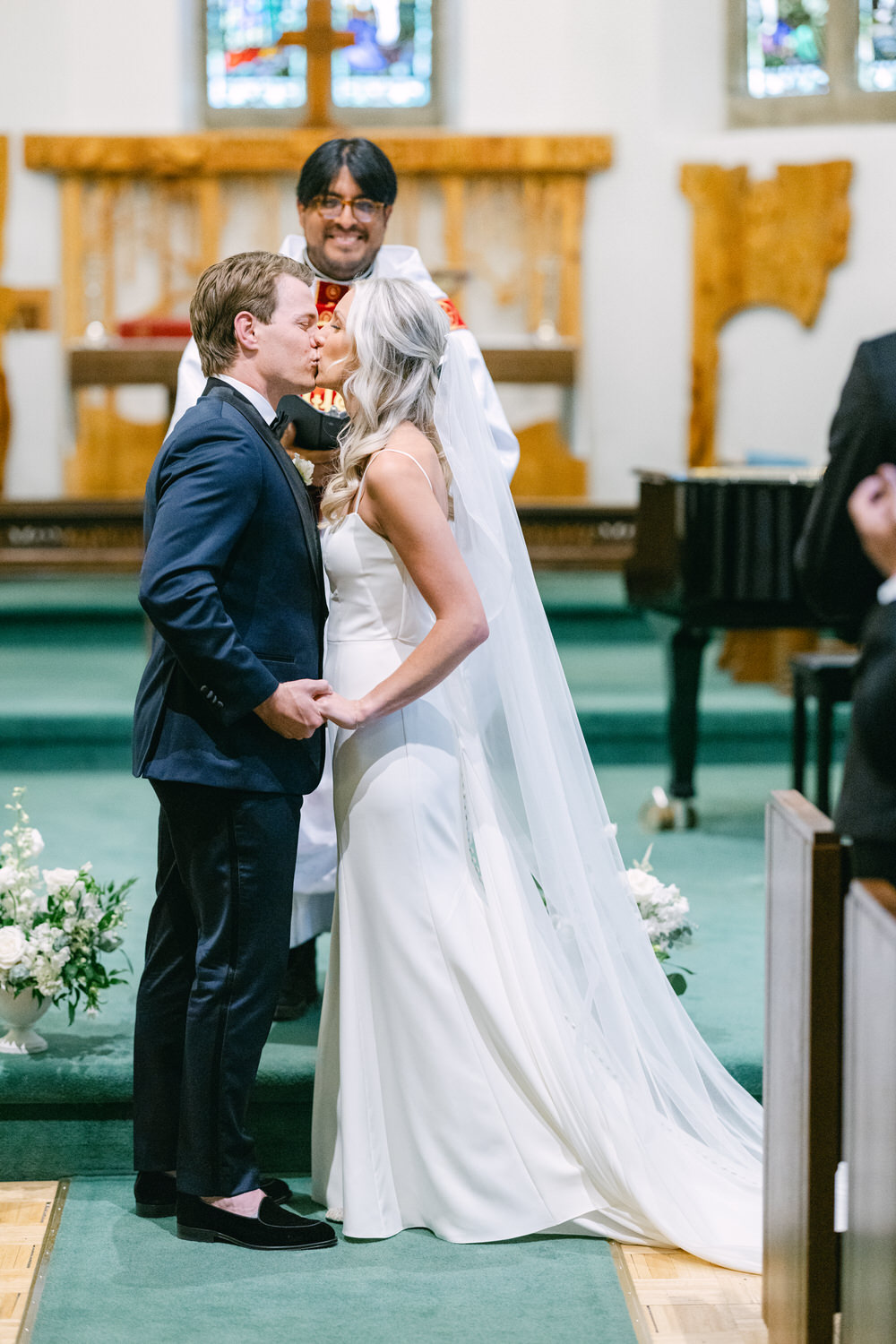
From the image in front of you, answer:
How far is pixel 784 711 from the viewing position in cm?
686

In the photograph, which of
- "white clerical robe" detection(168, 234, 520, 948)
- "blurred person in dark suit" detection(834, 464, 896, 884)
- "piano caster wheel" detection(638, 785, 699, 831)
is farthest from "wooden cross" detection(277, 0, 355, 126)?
"blurred person in dark suit" detection(834, 464, 896, 884)

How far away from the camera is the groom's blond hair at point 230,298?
2756mm

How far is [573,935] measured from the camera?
2988mm

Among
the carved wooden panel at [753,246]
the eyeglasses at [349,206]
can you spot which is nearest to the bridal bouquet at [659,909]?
the eyeglasses at [349,206]

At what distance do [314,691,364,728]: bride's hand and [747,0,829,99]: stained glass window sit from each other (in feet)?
25.1

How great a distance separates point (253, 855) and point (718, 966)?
168cm

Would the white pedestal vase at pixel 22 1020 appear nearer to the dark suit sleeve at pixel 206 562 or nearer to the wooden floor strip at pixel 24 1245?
the wooden floor strip at pixel 24 1245

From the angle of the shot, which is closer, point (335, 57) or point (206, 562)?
point (206, 562)

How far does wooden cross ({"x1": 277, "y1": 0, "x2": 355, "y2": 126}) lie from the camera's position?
927 centimetres

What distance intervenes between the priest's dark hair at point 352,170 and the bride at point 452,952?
849 mm

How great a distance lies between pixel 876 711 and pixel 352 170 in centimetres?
220

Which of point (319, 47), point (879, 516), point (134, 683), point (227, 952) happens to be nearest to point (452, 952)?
point (227, 952)

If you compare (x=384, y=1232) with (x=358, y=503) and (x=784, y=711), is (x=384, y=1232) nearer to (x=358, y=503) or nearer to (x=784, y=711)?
(x=358, y=503)

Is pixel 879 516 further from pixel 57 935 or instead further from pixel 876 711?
pixel 57 935
